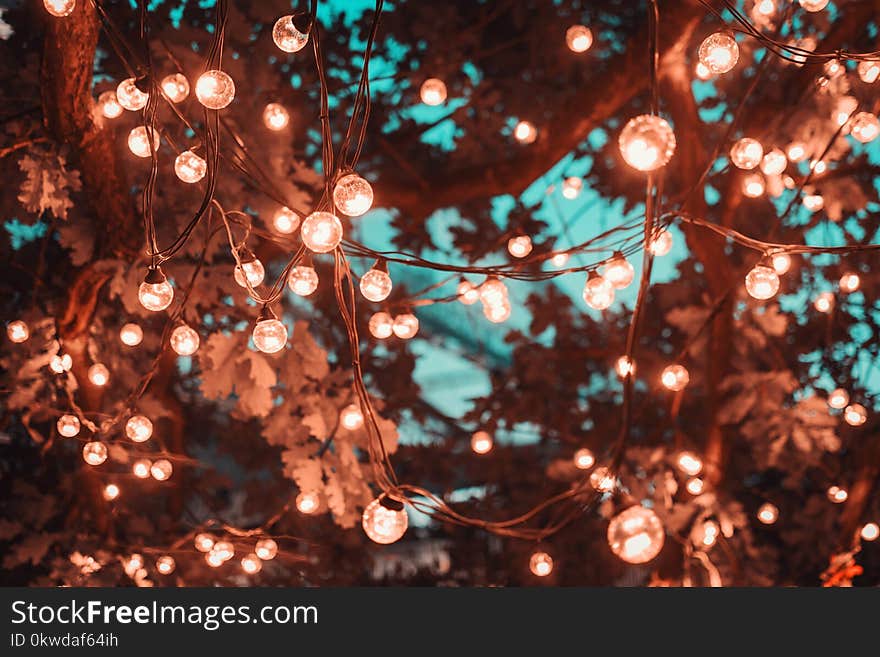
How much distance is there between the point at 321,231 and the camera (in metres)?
1.01

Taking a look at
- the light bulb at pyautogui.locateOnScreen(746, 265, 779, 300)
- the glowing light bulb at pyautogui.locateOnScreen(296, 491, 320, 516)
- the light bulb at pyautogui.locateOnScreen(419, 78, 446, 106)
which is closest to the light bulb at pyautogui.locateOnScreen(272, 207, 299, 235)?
the light bulb at pyautogui.locateOnScreen(419, 78, 446, 106)

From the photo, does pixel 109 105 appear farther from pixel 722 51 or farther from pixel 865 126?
pixel 865 126

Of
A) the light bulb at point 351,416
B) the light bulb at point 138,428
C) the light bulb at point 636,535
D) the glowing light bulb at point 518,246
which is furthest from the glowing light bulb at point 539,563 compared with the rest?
the light bulb at point 138,428

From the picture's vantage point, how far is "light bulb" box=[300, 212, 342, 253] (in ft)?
3.32

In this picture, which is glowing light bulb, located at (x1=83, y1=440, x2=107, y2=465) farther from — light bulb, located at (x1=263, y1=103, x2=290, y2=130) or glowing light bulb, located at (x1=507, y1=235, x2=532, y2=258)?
glowing light bulb, located at (x1=507, y1=235, x2=532, y2=258)

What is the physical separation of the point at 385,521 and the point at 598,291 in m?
0.67

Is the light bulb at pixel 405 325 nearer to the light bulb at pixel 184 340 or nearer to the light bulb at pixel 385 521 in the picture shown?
the light bulb at pixel 184 340

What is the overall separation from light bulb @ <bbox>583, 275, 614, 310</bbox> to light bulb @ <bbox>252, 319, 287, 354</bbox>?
65cm

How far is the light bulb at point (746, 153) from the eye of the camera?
1.54m

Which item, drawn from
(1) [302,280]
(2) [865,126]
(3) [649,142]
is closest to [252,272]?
(1) [302,280]

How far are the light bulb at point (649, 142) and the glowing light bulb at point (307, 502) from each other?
144 centimetres

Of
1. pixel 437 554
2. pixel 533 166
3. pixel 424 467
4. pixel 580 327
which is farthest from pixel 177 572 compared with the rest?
pixel 580 327

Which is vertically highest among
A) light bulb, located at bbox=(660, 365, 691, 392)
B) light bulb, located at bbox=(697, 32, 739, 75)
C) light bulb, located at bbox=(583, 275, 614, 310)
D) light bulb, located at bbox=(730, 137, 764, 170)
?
light bulb, located at bbox=(730, 137, 764, 170)

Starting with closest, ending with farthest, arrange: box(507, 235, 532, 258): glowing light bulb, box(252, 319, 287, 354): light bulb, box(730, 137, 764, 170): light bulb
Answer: box(252, 319, 287, 354): light bulb → box(730, 137, 764, 170): light bulb → box(507, 235, 532, 258): glowing light bulb
